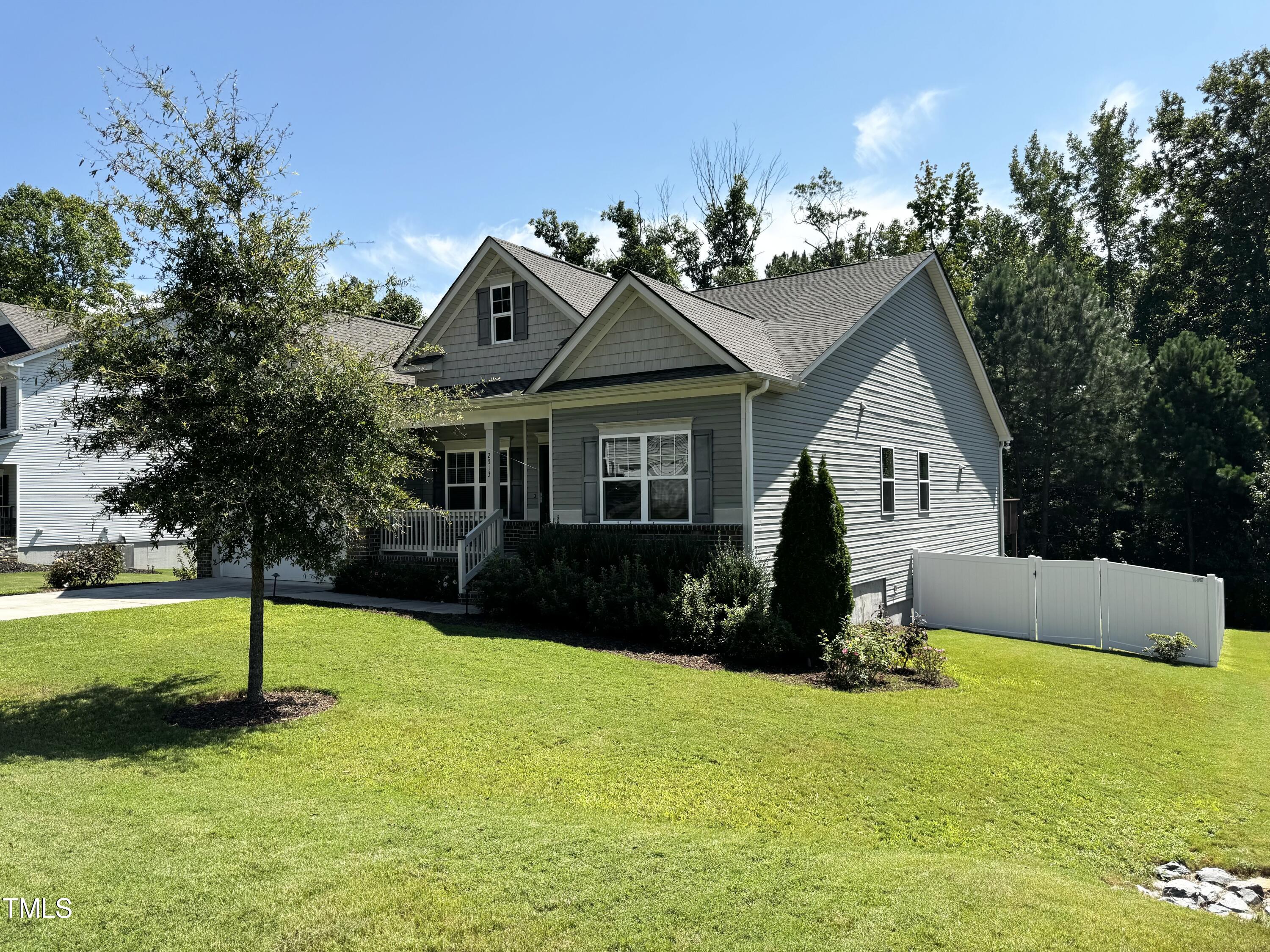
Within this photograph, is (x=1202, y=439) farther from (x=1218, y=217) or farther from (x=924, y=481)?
(x=1218, y=217)

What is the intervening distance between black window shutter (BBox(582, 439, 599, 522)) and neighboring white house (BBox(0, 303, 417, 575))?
17939 millimetres

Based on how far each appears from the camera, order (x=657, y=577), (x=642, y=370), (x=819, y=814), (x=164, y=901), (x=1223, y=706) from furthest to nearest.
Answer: (x=642, y=370), (x=657, y=577), (x=1223, y=706), (x=819, y=814), (x=164, y=901)

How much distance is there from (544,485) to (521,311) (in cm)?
377

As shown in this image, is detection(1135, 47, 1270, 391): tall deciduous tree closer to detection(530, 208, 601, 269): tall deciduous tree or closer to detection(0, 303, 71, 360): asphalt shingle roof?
detection(530, 208, 601, 269): tall deciduous tree

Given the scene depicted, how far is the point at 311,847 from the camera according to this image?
5.05 metres

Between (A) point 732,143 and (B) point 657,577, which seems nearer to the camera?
(B) point 657,577

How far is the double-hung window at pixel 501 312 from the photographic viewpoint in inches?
699

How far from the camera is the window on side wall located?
1697 cm

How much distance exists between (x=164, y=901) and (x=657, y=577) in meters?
9.13

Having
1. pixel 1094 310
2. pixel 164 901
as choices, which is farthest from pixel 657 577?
pixel 1094 310

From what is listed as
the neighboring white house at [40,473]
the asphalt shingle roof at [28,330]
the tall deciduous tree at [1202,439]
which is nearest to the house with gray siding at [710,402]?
the tall deciduous tree at [1202,439]

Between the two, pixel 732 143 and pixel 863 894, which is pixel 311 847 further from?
pixel 732 143

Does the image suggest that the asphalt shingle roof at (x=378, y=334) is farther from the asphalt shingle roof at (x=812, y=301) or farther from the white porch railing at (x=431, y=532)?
the asphalt shingle roof at (x=812, y=301)

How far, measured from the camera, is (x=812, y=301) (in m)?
17.2
